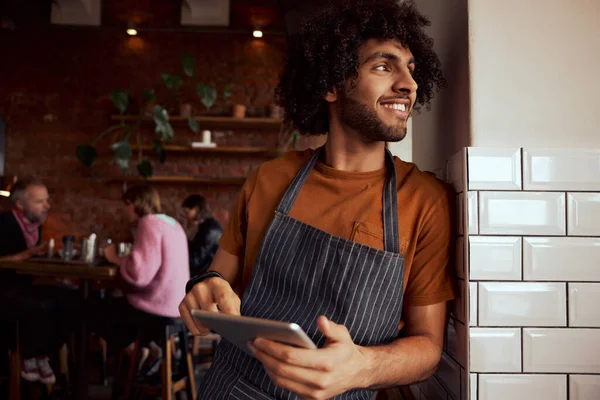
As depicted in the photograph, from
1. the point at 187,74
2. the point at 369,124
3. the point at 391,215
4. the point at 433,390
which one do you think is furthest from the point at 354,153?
the point at 187,74

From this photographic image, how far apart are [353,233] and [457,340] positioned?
33 centimetres

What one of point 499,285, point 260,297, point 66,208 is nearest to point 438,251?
point 499,285

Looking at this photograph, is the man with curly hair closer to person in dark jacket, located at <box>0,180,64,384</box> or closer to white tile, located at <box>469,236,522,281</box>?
white tile, located at <box>469,236,522,281</box>

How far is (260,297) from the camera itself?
1.26 m

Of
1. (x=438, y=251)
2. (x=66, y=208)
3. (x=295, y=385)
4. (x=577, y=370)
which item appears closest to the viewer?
(x=295, y=385)

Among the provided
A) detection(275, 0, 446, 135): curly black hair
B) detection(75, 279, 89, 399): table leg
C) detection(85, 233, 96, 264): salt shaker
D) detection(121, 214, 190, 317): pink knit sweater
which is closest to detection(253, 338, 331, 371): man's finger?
detection(275, 0, 446, 135): curly black hair

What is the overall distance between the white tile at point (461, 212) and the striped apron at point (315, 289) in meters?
0.14

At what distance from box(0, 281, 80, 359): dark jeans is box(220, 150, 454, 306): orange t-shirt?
2279 millimetres

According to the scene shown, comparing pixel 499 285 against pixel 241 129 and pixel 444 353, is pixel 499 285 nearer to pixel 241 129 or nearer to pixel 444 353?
pixel 444 353

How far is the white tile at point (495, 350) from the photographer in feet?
3.63

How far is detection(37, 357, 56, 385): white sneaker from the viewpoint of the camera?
3.52m

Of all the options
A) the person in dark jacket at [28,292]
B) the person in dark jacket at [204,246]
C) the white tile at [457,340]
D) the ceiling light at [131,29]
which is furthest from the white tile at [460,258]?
the ceiling light at [131,29]

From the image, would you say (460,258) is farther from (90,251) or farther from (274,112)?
(274,112)

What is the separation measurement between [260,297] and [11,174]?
5596mm
